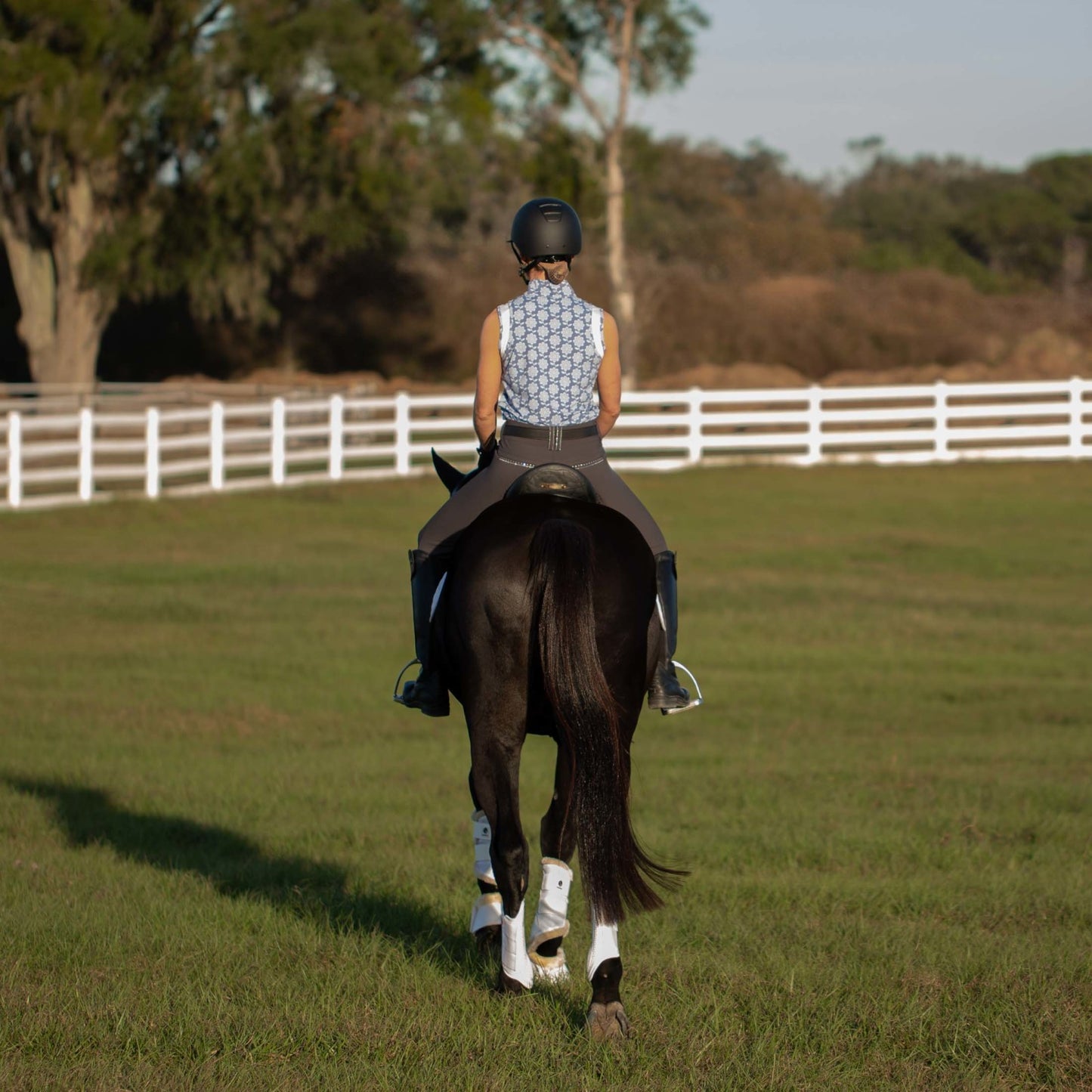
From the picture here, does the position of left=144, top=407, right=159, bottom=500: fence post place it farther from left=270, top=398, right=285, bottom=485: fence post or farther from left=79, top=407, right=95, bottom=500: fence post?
left=270, top=398, right=285, bottom=485: fence post

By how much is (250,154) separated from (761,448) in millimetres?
13086

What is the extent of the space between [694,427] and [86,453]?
39.4 feet

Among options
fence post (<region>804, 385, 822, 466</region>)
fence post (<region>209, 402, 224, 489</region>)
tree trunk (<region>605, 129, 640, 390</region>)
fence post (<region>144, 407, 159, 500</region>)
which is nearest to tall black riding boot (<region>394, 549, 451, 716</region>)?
fence post (<region>144, 407, 159, 500</region>)

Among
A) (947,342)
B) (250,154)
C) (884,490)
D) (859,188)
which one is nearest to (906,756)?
(884,490)

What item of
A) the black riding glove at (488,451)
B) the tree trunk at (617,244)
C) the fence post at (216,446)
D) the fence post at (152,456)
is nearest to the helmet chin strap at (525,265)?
the black riding glove at (488,451)

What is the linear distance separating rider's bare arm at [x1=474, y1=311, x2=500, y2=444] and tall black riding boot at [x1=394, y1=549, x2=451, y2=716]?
0.49 m

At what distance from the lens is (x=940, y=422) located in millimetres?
31750

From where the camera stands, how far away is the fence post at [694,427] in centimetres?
3077

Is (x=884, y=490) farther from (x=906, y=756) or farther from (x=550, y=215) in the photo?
(x=550, y=215)

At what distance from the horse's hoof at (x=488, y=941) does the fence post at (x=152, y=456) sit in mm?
19207

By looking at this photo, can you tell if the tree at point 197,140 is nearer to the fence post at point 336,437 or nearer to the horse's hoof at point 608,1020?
the fence post at point 336,437

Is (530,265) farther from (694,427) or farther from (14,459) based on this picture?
(694,427)

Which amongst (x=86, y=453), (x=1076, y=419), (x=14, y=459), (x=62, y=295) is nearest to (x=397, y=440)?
(x=86, y=453)

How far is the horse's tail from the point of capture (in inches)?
196
